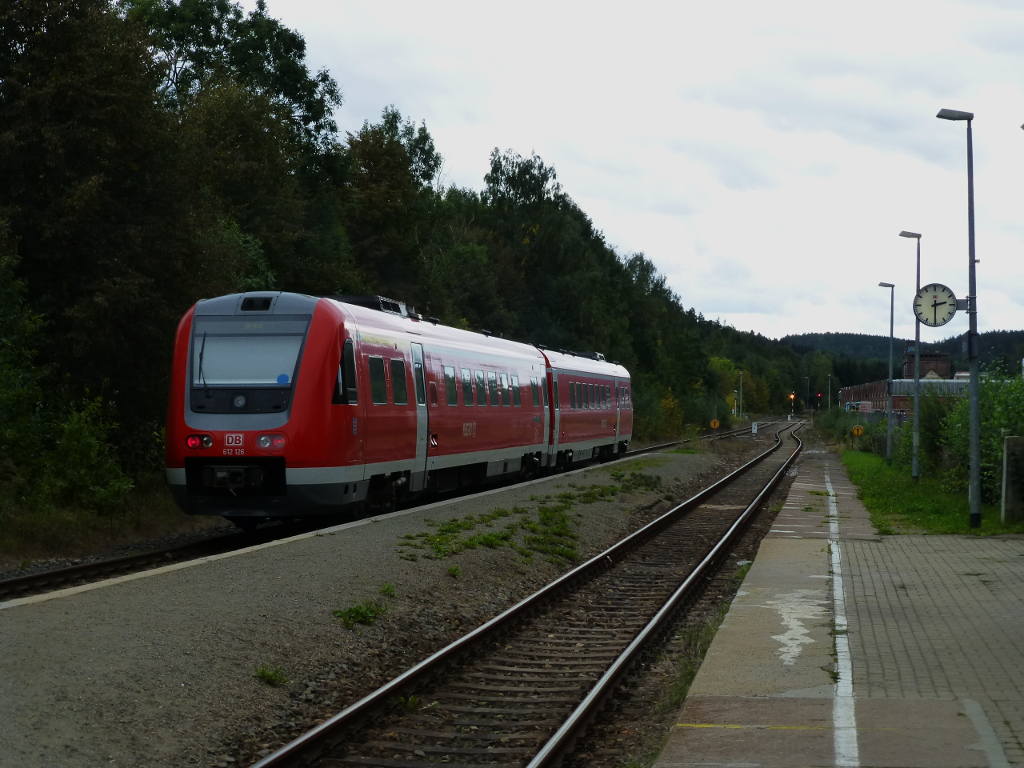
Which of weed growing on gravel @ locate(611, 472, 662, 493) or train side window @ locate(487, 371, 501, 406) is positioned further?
weed growing on gravel @ locate(611, 472, 662, 493)

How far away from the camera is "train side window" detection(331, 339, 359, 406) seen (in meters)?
18.1

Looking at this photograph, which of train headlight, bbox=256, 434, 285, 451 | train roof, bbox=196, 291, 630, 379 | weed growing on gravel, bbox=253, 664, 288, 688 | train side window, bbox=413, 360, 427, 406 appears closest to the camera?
weed growing on gravel, bbox=253, 664, 288, 688

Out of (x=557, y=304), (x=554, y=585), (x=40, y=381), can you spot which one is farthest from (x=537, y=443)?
(x=557, y=304)

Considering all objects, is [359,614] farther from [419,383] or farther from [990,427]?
[990,427]

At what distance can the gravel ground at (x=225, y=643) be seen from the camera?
7.97 meters

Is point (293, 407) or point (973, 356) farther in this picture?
point (973, 356)

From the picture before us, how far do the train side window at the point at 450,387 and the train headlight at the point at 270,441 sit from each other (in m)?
6.56

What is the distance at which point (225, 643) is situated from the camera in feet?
33.9

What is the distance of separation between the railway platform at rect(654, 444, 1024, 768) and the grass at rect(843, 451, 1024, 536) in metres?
4.30

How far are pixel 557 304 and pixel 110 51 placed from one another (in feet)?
209

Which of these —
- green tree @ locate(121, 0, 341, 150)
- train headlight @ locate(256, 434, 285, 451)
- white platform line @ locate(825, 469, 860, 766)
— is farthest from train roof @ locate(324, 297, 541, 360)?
green tree @ locate(121, 0, 341, 150)

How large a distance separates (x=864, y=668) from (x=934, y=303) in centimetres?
2016

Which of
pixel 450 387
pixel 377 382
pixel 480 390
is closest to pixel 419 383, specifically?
pixel 450 387

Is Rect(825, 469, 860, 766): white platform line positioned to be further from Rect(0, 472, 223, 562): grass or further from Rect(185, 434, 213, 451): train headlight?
Rect(0, 472, 223, 562): grass
